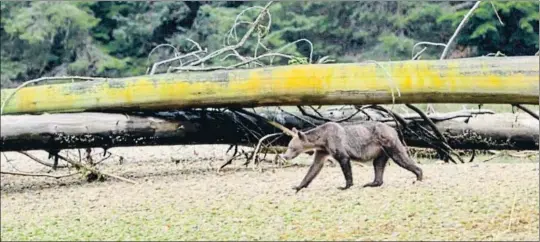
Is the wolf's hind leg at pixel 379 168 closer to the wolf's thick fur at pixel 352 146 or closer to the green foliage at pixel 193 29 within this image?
the wolf's thick fur at pixel 352 146

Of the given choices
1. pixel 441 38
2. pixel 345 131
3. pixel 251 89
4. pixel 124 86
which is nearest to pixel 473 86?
pixel 345 131

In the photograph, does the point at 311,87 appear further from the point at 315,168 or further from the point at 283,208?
the point at 283,208

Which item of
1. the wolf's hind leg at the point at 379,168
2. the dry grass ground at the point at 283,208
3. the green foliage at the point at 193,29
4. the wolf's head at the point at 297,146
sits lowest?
the dry grass ground at the point at 283,208

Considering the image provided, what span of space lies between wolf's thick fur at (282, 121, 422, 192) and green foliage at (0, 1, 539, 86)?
2219 mm

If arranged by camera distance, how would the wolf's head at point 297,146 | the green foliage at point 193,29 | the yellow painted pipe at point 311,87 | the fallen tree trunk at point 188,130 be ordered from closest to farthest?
the yellow painted pipe at point 311,87 → the fallen tree trunk at point 188,130 → the wolf's head at point 297,146 → the green foliage at point 193,29

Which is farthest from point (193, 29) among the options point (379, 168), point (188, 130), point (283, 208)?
point (283, 208)

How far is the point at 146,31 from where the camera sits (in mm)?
7289

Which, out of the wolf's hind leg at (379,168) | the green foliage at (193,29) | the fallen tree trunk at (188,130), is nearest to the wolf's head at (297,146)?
the wolf's hind leg at (379,168)

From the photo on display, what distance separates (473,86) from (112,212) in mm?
1478

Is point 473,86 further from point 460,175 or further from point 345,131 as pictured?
point 345,131

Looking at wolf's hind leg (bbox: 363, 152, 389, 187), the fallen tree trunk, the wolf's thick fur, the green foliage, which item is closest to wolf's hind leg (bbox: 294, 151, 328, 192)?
the wolf's thick fur

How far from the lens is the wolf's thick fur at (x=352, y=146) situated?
11.5 feet

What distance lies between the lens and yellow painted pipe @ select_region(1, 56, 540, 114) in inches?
120

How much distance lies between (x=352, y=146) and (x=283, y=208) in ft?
3.04
